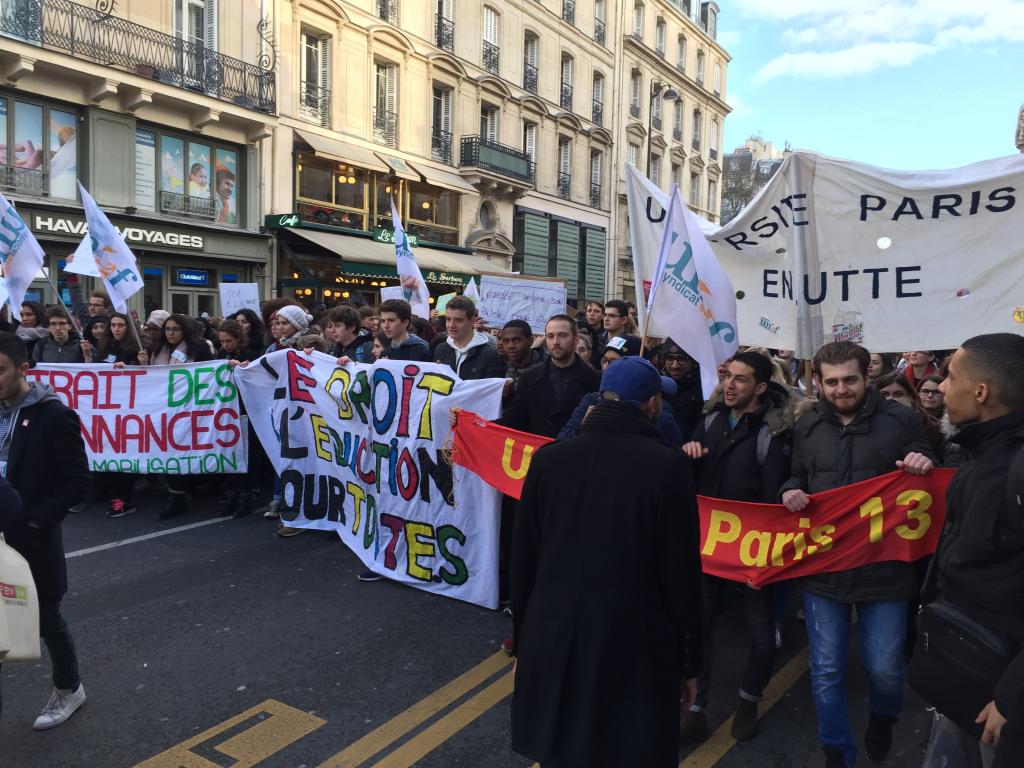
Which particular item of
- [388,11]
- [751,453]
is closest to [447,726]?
[751,453]

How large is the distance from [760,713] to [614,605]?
1.93 meters

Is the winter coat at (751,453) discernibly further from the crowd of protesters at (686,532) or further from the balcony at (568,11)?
the balcony at (568,11)

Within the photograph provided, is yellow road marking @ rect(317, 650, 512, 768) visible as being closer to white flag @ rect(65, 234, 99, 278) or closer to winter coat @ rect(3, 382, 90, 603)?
winter coat @ rect(3, 382, 90, 603)

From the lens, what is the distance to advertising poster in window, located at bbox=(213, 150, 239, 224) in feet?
61.8

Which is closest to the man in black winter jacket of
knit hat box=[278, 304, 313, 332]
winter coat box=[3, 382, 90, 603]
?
winter coat box=[3, 382, 90, 603]

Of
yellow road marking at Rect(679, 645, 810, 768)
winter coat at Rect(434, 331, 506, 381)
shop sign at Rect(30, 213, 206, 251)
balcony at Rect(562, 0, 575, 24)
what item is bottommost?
yellow road marking at Rect(679, 645, 810, 768)

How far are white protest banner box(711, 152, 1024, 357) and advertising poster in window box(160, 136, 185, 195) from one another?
16485 millimetres

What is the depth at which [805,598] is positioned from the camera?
132 inches

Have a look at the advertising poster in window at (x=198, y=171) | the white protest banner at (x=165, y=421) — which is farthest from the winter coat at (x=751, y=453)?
the advertising poster in window at (x=198, y=171)

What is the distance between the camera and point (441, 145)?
84.3ft

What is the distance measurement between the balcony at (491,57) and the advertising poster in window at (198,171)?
1233 centimetres

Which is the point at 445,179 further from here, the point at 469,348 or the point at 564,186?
the point at 469,348

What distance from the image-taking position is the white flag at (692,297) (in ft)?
14.7

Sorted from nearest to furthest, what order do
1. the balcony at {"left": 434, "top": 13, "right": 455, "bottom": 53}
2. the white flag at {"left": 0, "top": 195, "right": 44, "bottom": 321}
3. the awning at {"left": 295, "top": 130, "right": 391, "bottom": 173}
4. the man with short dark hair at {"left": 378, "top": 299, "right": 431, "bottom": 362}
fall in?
the man with short dark hair at {"left": 378, "top": 299, "right": 431, "bottom": 362} < the white flag at {"left": 0, "top": 195, "right": 44, "bottom": 321} < the awning at {"left": 295, "top": 130, "right": 391, "bottom": 173} < the balcony at {"left": 434, "top": 13, "right": 455, "bottom": 53}
